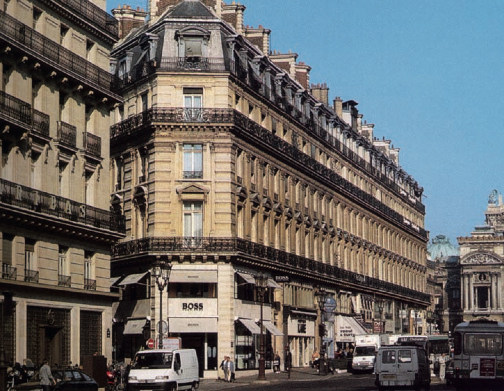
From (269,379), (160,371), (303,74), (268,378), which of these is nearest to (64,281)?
(160,371)

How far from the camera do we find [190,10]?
71812mm

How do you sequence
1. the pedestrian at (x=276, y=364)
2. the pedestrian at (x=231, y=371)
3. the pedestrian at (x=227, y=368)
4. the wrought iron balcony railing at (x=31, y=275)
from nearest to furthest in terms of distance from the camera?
the wrought iron balcony railing at (x=31, y=275)
the pedestrian at (x=231, y=371)
the pedestrian at (x=227, y=368)
the pedestrian at (x=276, y=364)

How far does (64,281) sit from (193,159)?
71.7ft

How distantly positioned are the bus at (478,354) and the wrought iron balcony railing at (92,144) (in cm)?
1882

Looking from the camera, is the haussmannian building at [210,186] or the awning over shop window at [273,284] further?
the awning over shop window at [273,284]

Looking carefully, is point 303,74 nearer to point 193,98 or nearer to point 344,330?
point 344,330

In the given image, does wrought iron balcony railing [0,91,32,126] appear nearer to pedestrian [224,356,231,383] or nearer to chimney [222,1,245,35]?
pedestrian [224,356,231,383]

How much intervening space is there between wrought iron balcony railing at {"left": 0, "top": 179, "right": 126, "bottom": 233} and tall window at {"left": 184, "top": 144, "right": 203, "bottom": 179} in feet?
50.0

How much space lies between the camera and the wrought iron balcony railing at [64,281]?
49.2 metres

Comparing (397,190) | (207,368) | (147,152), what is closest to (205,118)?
(147,152)

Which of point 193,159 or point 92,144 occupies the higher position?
point 193,159

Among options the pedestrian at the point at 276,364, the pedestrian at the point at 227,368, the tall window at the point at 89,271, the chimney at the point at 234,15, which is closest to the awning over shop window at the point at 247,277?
the pedestrian at the point at 227,368

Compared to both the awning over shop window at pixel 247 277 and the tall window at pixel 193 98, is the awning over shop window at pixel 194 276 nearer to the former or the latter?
the awning over shop window at pixel 247 277

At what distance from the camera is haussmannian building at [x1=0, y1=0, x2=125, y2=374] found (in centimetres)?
4509
